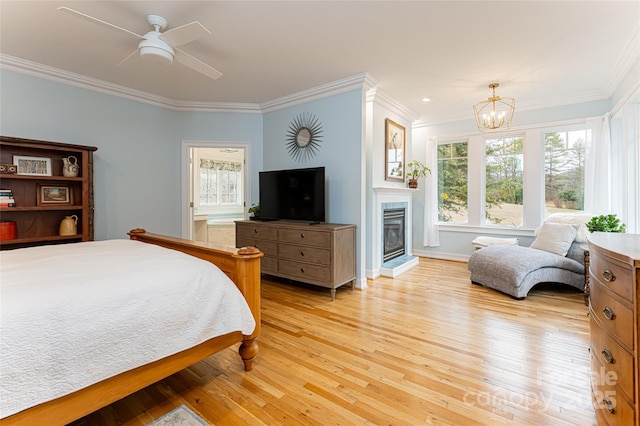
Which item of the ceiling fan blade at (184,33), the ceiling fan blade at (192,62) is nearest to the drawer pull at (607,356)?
the ceiling fan blade at (184,33)

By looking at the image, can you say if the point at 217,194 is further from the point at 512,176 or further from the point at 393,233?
the point at 512,176

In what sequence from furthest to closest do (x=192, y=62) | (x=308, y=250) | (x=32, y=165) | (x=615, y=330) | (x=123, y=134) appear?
(x=123, y=134)
(x=308, y=250)
(x=32, y=165)
(x=192, y=62)
(x=615, y=330)

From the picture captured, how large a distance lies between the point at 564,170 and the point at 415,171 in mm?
2164

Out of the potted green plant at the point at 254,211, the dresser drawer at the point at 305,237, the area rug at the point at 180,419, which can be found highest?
the potted green plant at the point at 254,211

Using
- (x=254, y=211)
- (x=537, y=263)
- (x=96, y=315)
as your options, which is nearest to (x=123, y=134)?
(x=254, y=211)

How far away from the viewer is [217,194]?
7.00 m

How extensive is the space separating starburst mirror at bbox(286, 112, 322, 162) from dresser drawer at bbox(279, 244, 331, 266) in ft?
4.47

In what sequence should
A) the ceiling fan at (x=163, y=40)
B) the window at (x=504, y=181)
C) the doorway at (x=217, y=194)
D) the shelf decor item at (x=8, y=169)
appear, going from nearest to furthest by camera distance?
the ceiling fan at (x=163, y=40)
the shelf decor item at (x=8, y=169)
the window at (x=504, y=181)
the doorway at (x=217, y=194)

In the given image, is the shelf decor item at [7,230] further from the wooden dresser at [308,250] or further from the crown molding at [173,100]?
the wooden dresser at [308,250]

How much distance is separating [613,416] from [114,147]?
5083 mm

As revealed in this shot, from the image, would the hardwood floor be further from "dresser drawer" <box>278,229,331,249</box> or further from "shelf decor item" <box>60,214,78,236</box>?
"shelf decor item" <box>60,214,78,236</box>

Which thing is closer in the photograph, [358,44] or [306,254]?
[358,44]

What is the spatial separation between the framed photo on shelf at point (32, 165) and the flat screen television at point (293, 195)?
95.6 inches

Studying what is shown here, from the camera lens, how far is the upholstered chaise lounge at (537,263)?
3318mm
